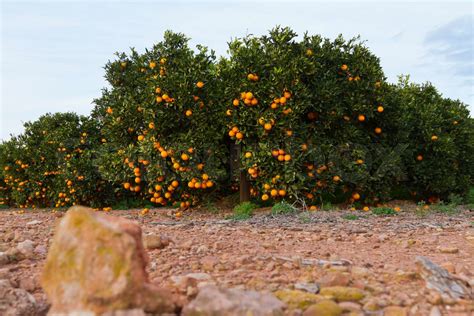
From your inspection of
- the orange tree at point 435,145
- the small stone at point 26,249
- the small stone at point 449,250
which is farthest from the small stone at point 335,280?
the orange tree at point 435,145

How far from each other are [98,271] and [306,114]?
7855 millimetres

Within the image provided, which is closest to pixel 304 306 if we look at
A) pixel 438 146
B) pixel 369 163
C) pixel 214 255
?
pixel 214 255

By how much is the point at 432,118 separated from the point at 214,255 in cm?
982

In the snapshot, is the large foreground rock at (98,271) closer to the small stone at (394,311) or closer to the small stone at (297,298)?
the small stone at (297,298)

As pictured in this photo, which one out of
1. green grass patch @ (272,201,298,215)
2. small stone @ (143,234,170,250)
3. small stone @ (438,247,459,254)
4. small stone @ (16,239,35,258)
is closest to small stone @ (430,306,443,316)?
small stone @ (438,247,459,254)

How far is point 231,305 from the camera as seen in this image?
8.41ft

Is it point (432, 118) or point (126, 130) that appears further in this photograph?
point (432, 118)

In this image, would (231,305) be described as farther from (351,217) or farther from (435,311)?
(351,217)

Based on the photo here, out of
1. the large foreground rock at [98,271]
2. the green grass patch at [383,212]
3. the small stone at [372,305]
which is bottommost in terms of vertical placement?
the green grass patch at [383,212]

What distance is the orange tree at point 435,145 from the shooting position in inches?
468

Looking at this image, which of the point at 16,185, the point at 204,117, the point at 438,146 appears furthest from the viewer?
the point at 16,185

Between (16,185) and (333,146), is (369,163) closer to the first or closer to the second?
(333,146)

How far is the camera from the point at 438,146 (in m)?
12.0

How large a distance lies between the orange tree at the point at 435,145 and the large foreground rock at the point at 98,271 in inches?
380
